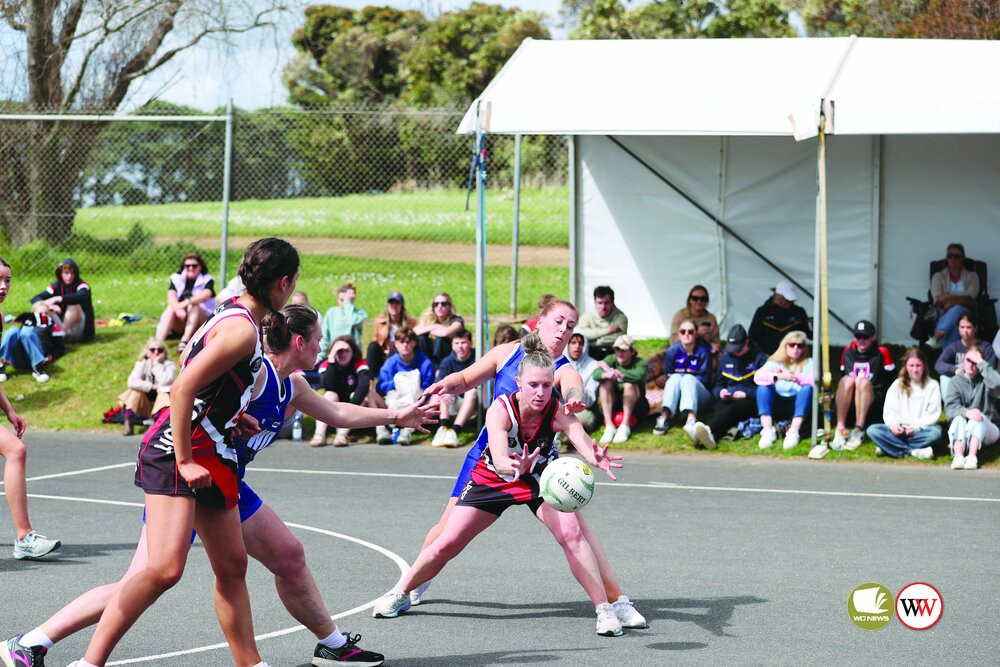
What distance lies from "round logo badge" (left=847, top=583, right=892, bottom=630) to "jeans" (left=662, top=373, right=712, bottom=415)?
6.06 meters

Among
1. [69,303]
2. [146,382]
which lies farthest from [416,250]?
[146,382]

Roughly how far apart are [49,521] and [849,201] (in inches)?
415

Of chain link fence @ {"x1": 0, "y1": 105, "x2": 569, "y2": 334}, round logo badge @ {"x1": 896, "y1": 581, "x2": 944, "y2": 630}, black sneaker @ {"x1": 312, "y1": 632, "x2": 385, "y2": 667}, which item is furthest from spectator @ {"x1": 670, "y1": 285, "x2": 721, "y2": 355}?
black sneaker @ {"x1": 312, "y1": 632, "x2": 385, "y2": 667}

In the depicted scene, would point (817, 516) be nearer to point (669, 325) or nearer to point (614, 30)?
point (669, 325)

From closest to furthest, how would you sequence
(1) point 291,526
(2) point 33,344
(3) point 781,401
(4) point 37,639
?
(4) point 37,639
(1) point 291,526
(3) point 781,401
(2) point 33,344

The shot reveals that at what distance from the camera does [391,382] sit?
14.1 metres

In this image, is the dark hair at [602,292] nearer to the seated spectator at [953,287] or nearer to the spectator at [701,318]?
the spectator at [701,318]

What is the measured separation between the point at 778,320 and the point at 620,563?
726cm

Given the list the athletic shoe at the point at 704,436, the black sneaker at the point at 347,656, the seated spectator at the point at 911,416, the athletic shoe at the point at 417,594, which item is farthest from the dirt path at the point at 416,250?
the black sneaker at the point at 347,656

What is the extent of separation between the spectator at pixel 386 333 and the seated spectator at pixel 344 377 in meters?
0.22

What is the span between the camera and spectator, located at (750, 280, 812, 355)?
14.8 meters

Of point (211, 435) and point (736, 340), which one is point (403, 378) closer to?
point (736, 340)

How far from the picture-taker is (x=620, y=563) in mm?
8250

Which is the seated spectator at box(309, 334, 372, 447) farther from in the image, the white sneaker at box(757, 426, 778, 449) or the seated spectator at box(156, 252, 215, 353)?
the white sneaker at box(757, 426, 778, 449)
